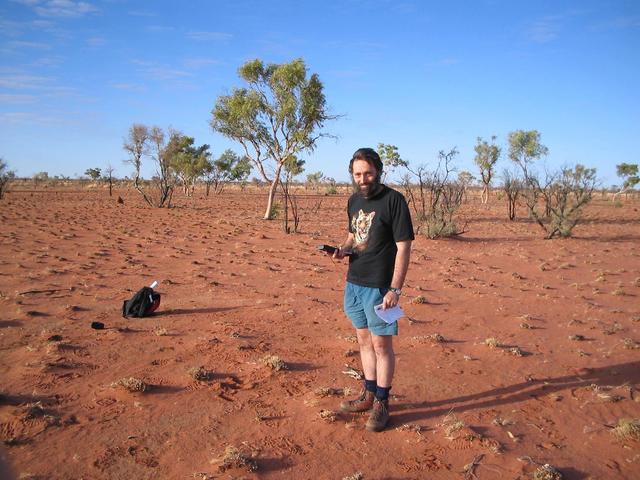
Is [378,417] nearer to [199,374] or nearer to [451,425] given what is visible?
[451,425]

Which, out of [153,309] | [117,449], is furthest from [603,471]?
[153,309]

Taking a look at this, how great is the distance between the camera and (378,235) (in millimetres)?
3273

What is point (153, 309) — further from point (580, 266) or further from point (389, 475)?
point (580, 266)

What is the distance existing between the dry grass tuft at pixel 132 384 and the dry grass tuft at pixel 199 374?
16.7 inches

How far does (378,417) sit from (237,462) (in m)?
1.09

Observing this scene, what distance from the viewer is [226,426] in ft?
11.6

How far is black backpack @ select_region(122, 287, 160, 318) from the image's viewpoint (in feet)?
20.7

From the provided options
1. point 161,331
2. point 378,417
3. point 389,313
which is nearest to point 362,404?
point 378,417

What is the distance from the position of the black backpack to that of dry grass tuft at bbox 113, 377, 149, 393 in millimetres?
2280

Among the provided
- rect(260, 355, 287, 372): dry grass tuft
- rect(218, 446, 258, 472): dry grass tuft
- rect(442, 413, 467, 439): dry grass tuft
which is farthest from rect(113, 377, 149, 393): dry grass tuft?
rect(442, 413, 467, 439): dry grass tuft

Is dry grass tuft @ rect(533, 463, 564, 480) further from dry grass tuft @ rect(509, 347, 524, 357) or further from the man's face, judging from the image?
dry grass tuft @ rect(509, 347, 524, 357)

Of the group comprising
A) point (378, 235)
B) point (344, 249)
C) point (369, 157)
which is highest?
point (369, 157)

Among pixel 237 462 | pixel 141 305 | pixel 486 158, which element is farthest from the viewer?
pixel 486 158

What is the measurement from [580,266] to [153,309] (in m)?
10.2
